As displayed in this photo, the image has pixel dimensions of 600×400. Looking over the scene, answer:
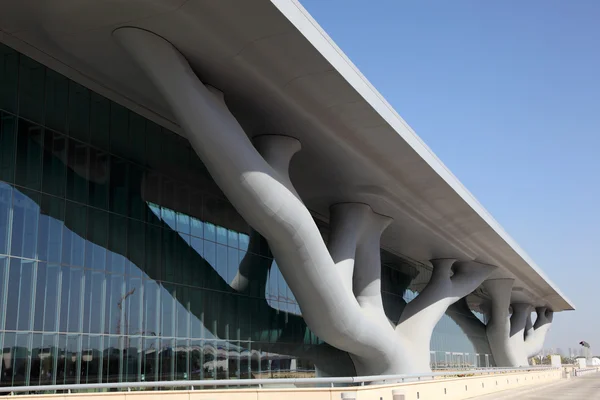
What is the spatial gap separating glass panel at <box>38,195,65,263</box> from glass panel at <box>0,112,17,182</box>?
3.63 ft

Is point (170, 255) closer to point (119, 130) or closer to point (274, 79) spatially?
point (119, 130)

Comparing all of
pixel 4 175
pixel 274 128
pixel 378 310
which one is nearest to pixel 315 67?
pixel 274 128

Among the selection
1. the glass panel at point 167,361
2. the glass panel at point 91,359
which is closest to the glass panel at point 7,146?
the glass panel at point 91,359

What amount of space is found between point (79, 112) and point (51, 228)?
3366mm

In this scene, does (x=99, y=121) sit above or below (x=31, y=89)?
below

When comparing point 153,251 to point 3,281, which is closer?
point 3,281

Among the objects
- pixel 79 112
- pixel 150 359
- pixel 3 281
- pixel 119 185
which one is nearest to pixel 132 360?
pixel 150 359

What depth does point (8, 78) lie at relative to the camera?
55.5 ft

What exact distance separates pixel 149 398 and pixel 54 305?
11.5 ft

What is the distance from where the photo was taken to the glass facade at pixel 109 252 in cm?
1666

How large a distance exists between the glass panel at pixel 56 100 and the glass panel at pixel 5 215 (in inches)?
85.4

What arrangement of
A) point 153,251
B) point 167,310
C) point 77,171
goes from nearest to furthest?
point 77,171, point 153,251, point 167,310

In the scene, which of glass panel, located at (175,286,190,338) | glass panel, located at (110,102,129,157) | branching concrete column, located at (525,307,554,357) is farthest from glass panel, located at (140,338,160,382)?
branching concrete column, located at (525,307,554,357)

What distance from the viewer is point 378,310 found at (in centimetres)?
2667
